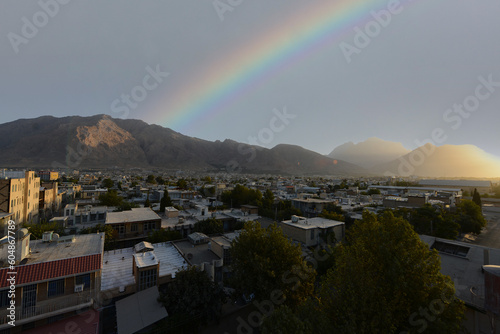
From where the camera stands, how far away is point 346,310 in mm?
7754

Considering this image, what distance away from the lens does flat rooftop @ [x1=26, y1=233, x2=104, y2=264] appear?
39.8 feet

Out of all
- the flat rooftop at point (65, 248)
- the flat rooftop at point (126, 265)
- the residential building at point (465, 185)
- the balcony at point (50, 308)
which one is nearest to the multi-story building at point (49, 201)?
the flat rooftop at point (126, 265)

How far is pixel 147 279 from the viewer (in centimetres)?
1320

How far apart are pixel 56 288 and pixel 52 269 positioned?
3.21 feet

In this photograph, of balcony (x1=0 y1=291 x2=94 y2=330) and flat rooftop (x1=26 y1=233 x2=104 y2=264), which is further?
flat rooftop (x1=26 y1=233 x2=104 y2=264)

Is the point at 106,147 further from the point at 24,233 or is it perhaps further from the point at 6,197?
the point at 24,233

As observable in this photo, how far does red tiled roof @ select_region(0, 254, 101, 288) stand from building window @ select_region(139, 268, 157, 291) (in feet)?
8.23

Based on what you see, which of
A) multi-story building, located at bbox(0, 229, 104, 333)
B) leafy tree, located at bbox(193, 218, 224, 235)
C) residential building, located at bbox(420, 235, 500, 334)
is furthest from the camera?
leafy tree, located at bbox(193, 218, 224, 235)

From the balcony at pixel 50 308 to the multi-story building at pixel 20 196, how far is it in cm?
2039

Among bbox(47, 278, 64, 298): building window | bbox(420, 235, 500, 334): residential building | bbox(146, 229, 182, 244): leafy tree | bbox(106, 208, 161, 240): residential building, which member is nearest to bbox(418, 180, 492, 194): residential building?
bbox(420, 235, 500, 334): residential building

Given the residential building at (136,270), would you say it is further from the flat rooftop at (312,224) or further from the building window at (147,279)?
the flat rooftop at (312,224)

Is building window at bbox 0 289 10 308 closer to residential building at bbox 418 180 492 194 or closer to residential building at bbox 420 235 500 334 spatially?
residential building at bbox 420 235 500 334

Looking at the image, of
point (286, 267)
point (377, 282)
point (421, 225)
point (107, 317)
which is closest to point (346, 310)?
point (377, 282)

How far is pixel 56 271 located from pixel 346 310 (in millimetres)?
13408
